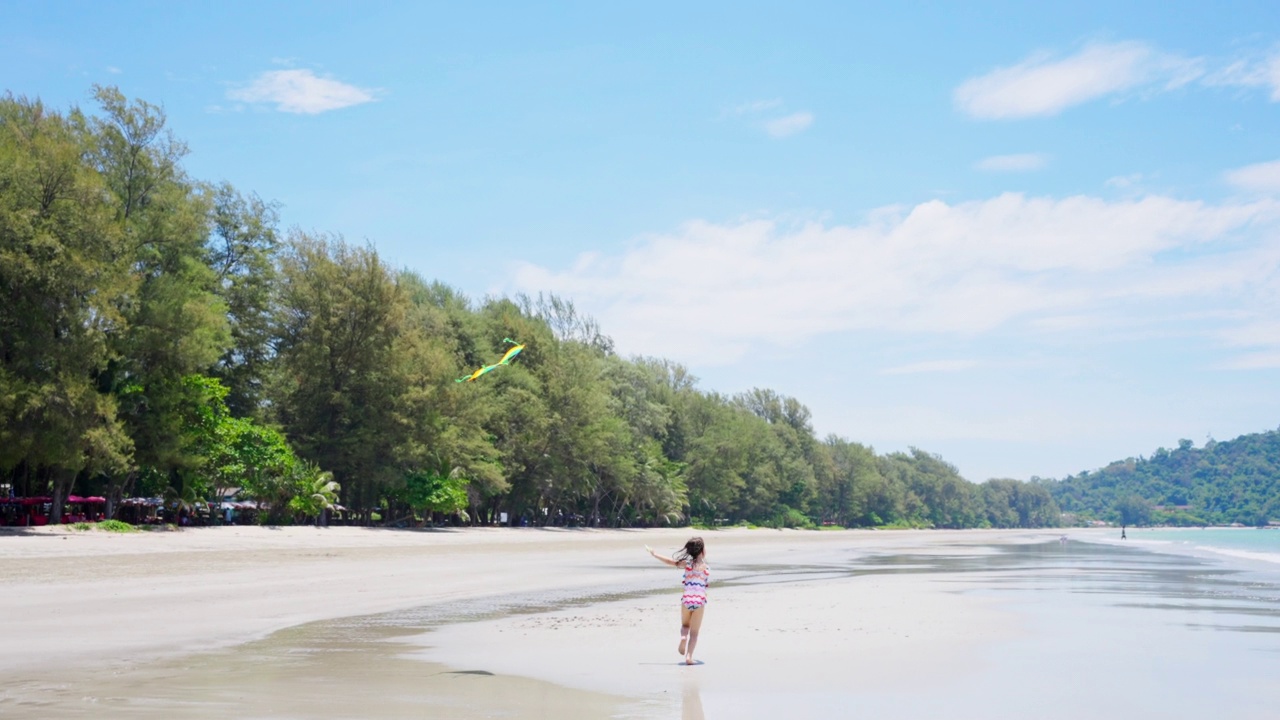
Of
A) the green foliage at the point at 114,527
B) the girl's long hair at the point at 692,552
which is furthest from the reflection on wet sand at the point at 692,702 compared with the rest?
the green foliage at the point at 114,527

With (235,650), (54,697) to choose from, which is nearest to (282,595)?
(235,650)

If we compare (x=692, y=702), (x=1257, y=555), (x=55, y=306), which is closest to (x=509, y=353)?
(x=55, y=306)

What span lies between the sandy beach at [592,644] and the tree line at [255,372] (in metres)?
10.1

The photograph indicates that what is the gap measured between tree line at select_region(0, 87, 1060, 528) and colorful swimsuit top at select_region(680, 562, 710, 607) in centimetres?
2997

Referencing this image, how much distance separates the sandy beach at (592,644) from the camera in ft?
32.1

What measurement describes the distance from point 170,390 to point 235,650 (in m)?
32.4

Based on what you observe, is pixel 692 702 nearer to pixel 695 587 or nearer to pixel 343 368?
pixel 695 587

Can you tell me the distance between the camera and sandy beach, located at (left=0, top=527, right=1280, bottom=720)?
9797 mm

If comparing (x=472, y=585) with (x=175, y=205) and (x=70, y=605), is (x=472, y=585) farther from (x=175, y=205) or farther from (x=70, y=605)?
(x=175, y=205)

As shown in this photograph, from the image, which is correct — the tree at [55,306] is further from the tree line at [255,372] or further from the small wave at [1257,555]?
the small wave at [1257,555]

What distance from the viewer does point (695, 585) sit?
1230cm

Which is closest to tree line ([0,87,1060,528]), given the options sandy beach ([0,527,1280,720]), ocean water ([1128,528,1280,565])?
sandy beach ([0,527,1280,720])

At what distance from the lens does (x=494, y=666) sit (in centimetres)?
1199

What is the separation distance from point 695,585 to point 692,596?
162 millimetres
